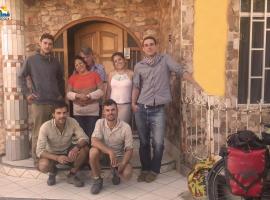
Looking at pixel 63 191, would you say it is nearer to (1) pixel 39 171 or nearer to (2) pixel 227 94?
(1) pixel 39 171

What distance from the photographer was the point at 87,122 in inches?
207

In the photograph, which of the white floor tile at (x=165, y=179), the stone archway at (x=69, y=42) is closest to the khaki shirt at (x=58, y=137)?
the white floor tile at (x=165, y=179)

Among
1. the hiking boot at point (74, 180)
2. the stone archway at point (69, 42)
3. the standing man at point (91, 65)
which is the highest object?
the stone archway at point (69, 42)

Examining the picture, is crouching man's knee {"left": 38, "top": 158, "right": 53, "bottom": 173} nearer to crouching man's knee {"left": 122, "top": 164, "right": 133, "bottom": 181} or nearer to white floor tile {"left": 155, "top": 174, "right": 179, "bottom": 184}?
crouching man's knee {"left": 122, "top": 164, "right": 133, "bottom": 181}

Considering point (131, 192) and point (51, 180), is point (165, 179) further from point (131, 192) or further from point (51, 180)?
point (51, 180)

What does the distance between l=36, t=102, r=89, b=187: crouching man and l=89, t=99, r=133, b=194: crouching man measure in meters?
0.25

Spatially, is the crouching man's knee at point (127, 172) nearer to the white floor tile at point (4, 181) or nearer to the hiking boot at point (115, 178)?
the hiking boot at point (115, 178)

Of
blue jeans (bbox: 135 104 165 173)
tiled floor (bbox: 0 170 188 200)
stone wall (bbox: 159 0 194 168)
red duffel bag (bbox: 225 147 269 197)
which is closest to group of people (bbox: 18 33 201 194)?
blue jeans (bbox: 135 104 165 173)

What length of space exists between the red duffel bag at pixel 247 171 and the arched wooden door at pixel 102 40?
4.22m

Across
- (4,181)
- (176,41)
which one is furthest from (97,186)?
(176,41)

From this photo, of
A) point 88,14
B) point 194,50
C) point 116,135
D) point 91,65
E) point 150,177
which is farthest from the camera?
point 88,14

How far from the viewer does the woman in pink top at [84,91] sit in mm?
5027

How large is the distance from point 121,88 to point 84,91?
1.72ft

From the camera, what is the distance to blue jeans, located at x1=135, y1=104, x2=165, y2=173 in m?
4.89
